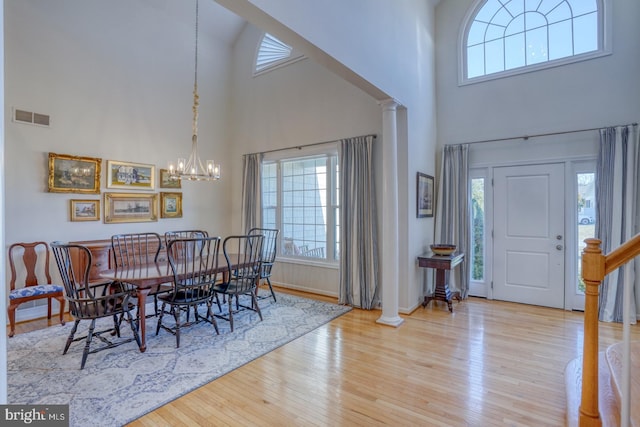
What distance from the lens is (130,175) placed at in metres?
5.00

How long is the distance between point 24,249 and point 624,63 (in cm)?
768

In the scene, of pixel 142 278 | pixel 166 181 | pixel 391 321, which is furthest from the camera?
pixel 166 181

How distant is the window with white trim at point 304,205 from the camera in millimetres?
5160

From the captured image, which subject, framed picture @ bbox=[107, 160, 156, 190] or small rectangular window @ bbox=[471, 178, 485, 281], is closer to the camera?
framed picture @ bbox=[107, 160, 156, 190]

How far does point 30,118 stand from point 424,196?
5.20m

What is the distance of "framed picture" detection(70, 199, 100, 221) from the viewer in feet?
14.5

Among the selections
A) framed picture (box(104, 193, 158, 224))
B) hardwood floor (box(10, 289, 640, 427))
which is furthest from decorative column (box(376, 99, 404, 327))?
framed picture (box(104, 193, 158, 224))

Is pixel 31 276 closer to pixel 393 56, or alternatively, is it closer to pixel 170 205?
pixel 170 205

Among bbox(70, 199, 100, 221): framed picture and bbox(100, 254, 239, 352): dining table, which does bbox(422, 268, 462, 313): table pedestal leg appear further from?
bbox(70, 199, 100, 221): framed picture

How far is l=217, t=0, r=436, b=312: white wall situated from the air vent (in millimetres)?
3558

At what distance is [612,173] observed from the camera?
400cm

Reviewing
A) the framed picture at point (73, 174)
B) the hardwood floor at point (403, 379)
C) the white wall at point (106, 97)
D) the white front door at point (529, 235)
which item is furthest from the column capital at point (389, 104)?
the framed picture at point (73, 174)

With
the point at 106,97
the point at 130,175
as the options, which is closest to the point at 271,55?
the point at 106,97

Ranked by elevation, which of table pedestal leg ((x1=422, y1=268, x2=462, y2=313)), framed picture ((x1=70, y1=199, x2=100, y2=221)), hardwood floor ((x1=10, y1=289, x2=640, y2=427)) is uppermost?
framed picture ((x1=70, y1=199, x2=100, y2=221))
